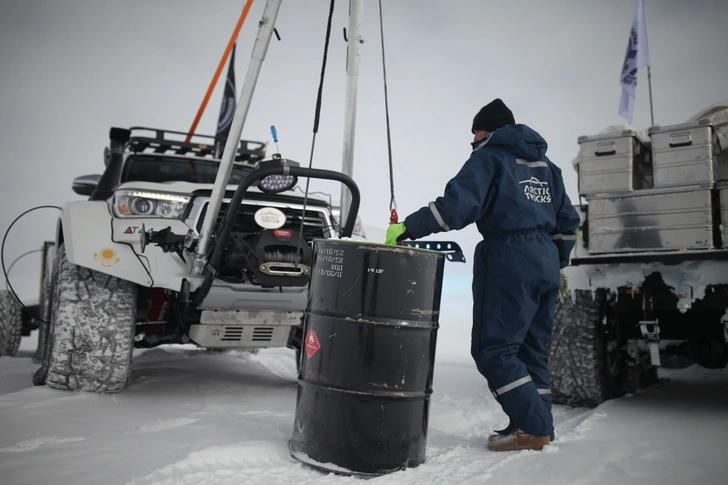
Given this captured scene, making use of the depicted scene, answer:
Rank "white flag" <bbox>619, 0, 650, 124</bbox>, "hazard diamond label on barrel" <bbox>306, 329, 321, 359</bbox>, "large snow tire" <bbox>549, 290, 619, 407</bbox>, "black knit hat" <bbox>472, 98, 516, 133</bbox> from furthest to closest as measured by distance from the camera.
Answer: "white flag" <bbox>619, 0, 650, 124</bbox>
"large snow tire" <bbox>549, 290, 619, 407</bbox>
"black knit hat" <bbox>472, 98, 516, 133</bbox>
"hazard diamond label on barrel" <bbox>306, 329, 321, 359</bbox>

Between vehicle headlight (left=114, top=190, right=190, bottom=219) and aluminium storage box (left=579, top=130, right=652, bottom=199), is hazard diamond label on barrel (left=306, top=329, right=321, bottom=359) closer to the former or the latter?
vehicle headlight (left=114, top=190, right=190, bottom=219)

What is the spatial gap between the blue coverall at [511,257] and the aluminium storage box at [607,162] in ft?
3.53

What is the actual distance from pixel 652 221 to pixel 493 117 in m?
1.35

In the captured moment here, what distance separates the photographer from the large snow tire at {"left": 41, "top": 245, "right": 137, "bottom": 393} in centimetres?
382

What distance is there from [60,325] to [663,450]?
3.49 meters

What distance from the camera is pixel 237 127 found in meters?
3.82

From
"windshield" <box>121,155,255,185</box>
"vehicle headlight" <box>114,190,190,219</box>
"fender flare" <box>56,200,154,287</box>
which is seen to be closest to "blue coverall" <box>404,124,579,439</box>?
"fender flare" <box>56,200,154,287</box>

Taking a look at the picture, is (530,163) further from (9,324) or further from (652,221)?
(9,324)

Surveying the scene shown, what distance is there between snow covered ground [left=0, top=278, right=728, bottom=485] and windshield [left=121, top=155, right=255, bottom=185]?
5.53 ft

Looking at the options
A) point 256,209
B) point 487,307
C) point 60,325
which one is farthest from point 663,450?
point 60,325

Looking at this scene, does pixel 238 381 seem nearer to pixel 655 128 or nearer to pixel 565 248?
pixel 565 248

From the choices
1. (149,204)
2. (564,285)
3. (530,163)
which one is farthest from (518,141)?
(149,204)

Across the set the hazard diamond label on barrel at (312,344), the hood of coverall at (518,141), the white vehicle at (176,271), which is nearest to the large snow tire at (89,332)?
the white vehicle at (176,271)

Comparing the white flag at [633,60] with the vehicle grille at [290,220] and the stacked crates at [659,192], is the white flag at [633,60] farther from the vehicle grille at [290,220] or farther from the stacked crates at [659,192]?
the vehicle grille at [290,220]
